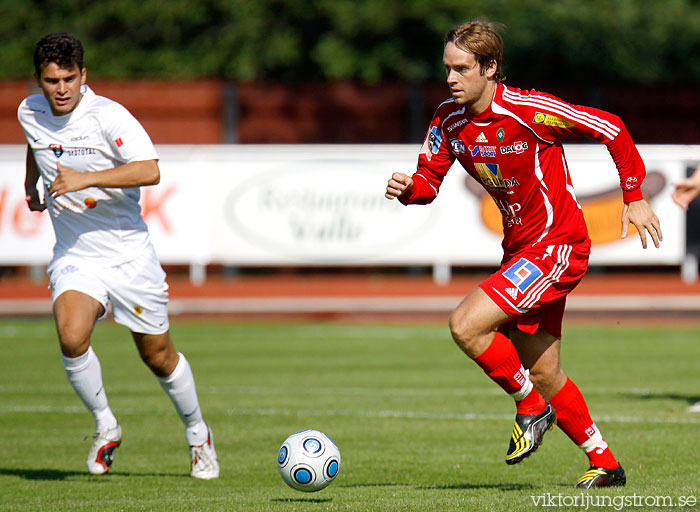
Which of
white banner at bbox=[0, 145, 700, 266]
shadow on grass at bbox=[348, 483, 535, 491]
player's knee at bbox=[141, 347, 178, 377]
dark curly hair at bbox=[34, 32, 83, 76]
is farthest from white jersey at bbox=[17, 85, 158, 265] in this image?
white banner at bbox=[0, 145, 700, 266]

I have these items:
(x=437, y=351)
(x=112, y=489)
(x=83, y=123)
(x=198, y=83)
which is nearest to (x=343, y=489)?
(x=112, y=489)

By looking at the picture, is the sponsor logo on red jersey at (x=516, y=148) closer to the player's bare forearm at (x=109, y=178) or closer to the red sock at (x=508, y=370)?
the red sock at (x=508, y=370)

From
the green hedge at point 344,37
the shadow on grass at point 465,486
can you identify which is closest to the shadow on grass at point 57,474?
the shadow on grass at point 465,486

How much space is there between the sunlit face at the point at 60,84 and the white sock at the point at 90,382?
1451 millimetres

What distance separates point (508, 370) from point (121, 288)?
2417mm

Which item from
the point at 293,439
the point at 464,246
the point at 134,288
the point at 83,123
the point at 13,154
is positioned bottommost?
the point at 464,246

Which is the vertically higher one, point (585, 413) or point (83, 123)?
point (83, 123)

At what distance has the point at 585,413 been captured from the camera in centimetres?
626

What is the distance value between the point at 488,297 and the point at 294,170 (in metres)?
13.1

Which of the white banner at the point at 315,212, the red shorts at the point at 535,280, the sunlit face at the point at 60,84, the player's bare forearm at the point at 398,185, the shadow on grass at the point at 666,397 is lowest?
the white banner at the point at 315,212

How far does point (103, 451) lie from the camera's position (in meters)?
7.13

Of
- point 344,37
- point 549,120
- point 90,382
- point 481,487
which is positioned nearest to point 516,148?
point 549,120

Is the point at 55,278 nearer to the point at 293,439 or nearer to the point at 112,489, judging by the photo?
the point at 112,489

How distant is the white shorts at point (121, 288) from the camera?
689 cm
